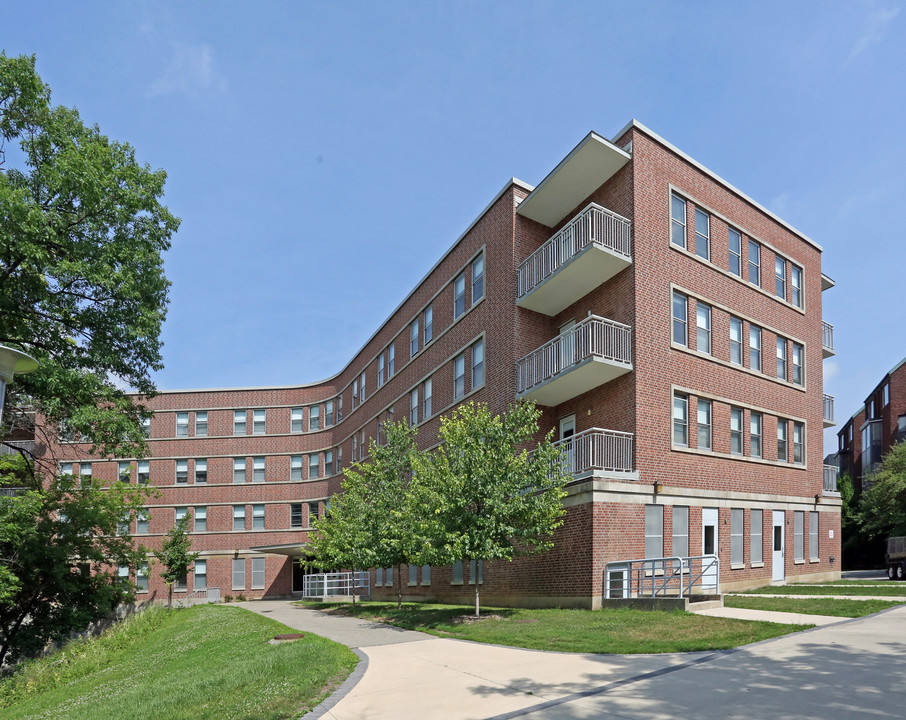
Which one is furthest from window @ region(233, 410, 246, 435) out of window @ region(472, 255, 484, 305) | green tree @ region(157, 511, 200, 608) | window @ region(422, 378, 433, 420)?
window @ region(472, 255, 484, 305)

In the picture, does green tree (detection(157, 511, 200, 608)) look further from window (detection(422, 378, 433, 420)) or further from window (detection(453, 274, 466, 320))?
window (detection(453, 274, 466, 320))

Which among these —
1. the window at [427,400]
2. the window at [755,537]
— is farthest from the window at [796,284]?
the window at [427,400]

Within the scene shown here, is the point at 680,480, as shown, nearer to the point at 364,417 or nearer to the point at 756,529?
the point at 756,529

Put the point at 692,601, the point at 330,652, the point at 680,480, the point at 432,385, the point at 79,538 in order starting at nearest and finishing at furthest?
the point at 330,652
the point at 692,601
the point at 680,480
the point at 79,538
the point at 432,385

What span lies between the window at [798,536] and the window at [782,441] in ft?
6.17

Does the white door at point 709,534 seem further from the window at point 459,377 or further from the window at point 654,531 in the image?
the window at point 459,377

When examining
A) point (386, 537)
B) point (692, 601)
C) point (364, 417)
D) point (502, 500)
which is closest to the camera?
point (692, 601)

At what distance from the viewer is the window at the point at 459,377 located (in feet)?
96.1

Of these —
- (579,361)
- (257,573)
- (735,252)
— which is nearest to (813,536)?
(735,252)

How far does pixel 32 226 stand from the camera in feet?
59.4

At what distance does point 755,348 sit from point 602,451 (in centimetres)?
851

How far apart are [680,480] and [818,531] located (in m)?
9.03

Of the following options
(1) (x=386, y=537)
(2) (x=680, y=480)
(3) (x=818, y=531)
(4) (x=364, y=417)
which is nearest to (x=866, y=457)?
(3) (x=818, y=531)

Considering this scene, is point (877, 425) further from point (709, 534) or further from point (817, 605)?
point (817, 605)
